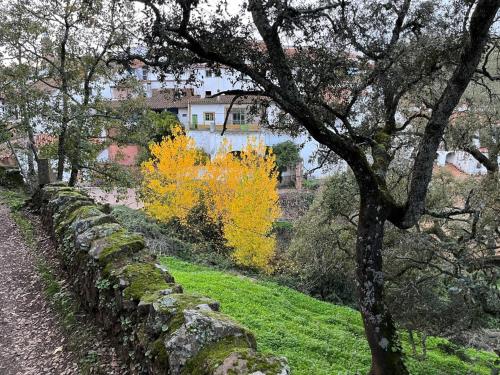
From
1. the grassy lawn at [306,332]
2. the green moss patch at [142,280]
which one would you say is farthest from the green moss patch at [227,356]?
the grassy lawn at [306,332]

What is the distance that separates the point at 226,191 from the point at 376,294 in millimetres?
18319

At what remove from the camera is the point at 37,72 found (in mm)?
15938

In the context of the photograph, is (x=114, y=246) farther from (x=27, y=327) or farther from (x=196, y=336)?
(x=196, y=336)

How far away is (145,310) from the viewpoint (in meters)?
4.92

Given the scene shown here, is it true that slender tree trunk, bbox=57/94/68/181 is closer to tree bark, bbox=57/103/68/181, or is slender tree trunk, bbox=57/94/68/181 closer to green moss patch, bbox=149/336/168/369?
tree bark, bbox=57/103/68/181

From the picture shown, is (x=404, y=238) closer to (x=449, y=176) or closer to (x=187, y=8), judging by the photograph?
(x=187, y=8)

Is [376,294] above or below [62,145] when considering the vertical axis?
below

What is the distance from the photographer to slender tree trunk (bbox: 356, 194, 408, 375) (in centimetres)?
686

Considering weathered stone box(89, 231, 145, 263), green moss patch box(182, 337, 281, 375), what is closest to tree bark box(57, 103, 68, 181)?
weathered stone box(89, 231, 145, 263)

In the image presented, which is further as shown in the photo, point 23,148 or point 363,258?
point 23,148

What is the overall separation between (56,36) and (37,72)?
5.57ft

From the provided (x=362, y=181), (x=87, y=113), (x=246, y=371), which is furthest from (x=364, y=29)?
(x=87, y=113)

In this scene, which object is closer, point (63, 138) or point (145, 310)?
point (145, 310)

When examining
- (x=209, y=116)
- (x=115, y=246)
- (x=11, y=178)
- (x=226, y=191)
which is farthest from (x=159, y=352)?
(x=209, y=116)
